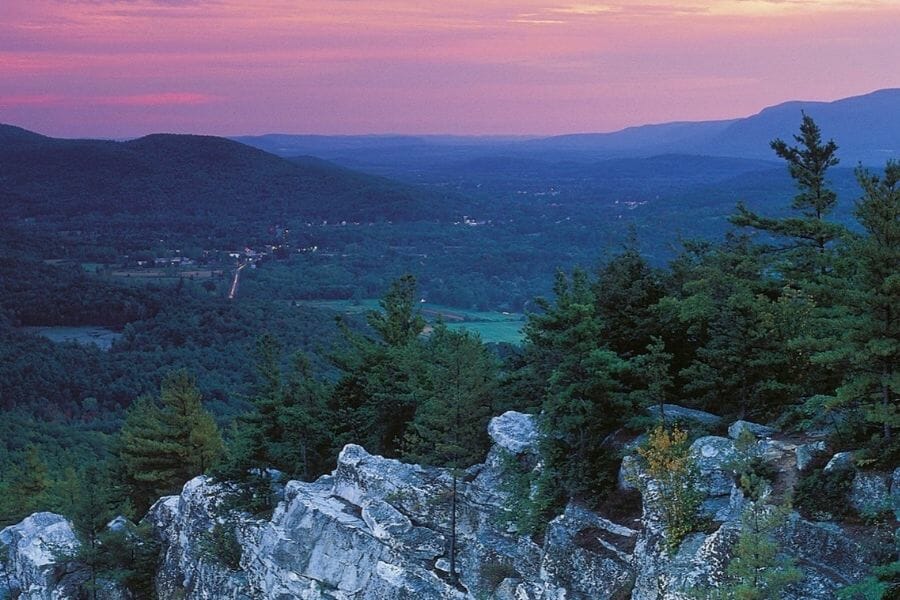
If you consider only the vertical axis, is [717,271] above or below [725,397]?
above

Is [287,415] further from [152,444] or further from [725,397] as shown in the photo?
[725,397]

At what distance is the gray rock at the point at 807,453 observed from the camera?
1650cm

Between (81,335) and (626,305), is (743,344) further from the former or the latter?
(81,335)

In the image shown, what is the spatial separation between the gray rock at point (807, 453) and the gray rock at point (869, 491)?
42.8 inches

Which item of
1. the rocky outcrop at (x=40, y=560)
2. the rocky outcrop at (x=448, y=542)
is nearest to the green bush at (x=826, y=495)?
the rocky outcrop at (x=448, y=542)

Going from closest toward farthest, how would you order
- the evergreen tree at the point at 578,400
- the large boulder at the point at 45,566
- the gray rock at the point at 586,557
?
the gray rock at the point at 586,557 → the evergreen tree at the point at 578,400 → the large boulder at the point at 45,566

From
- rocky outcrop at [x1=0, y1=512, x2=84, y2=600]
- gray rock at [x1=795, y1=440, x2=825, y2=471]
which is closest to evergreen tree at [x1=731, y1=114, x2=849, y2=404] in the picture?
gray rock at [x1=795, y1=440, x2=825, y2=471]

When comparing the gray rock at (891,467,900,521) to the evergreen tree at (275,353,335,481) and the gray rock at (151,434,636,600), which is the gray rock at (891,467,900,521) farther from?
the evergreen tree at (275,353,335,481)

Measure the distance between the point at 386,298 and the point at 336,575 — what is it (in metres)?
14.4

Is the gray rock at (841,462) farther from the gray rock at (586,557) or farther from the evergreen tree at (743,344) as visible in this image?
the gray rock at (586,557)

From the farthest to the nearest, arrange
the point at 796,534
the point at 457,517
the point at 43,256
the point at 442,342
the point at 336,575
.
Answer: the point at 43,256 → the point at 442,342 → the point at 336,575 → the point at 457,517 → the point at 796,534

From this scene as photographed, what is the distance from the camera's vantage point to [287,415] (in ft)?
97.0

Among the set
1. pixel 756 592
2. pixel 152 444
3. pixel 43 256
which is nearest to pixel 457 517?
pixel 756 592

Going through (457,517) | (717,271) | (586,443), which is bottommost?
(457,517)
